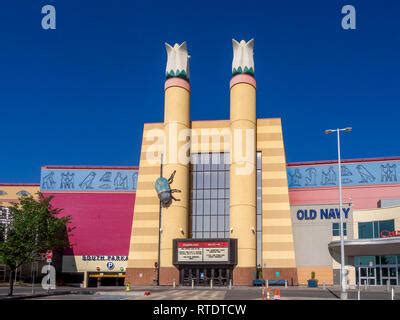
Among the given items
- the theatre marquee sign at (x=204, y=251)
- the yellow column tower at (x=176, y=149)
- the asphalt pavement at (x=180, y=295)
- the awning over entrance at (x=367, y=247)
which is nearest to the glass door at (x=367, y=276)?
the awning over entrance at (x=367, y=247)

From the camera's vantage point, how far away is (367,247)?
60625 millimetres

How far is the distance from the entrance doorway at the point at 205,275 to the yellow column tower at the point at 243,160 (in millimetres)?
1346

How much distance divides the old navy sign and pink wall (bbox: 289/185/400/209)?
209 cm

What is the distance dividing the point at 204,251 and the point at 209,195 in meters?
8.12

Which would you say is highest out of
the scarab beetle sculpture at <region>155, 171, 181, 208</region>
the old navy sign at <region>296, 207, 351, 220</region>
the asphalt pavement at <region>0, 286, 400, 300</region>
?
the scarab beetle sculpture at <region>155, 171, 181, 208</region>

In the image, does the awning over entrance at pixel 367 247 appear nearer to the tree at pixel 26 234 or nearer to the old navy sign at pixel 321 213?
the old navy sign at pixel 321 213

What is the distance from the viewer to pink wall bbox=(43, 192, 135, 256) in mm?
71062

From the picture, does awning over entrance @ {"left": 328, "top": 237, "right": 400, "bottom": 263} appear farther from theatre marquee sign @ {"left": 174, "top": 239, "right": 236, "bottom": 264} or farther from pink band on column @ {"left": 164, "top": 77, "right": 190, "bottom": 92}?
pink band on column @ {"left": 164, "top": 77, "right": 190, "bottom": 92}

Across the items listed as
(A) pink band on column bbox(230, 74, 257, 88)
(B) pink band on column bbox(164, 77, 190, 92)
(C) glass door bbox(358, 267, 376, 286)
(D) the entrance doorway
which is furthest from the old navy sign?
(B) pink band on column bbox(164, 77, 190, 92)

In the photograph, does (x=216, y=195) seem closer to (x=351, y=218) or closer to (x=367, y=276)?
(x=351, y=218)

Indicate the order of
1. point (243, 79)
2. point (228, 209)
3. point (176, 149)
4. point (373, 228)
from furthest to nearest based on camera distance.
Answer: point (176, 149) < point (228, 209) < point (243, 79) < point (373, 228)

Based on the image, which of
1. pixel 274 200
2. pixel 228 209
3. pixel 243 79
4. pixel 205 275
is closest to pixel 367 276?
pixel 274 200

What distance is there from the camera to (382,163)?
220 feet
